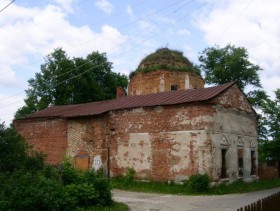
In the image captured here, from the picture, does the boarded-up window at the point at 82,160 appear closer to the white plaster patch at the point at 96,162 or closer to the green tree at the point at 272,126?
the white plaster patch at the point at 96,162

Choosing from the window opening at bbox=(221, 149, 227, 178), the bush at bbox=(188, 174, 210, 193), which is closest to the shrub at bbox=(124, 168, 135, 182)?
the bush at bbox=(188, 174, 210, 193)

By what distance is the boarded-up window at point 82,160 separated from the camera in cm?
2369

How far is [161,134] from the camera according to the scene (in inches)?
827

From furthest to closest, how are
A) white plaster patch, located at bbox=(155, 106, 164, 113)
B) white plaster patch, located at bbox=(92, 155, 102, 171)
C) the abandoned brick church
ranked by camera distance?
white plaster patch, located at bbox=(92, 155, 102, 171), white plaster patch, located at bbox=(155, 106, 164, 113), the abandoned brick church

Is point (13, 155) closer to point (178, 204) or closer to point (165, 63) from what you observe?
point (178, 204)

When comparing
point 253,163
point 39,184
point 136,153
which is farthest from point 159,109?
point 39,184

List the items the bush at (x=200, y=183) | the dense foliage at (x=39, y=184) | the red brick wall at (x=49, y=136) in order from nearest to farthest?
the dense foliage at (x=39, y=184), the bush at (x=200, y=183), the red brick wall at (x=49, y=136)

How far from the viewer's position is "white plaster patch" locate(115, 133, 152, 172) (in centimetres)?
2139

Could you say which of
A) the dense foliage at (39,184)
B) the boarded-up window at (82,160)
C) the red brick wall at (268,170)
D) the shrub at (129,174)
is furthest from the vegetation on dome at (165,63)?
the dense foliage at (39,184)

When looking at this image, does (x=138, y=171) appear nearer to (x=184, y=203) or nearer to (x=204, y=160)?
(x=204, y=160)

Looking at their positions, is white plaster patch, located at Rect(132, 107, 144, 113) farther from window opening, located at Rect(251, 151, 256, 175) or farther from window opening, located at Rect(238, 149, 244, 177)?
window opening, located at Rect(251, 151, 256, 175)

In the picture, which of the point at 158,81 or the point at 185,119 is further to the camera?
the point at 158,81

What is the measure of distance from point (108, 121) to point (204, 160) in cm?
687

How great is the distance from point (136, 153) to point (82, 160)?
411 cm
